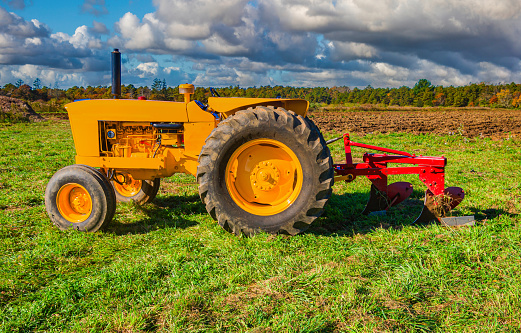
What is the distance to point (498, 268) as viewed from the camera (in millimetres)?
3270

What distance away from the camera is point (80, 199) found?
4.49 metres

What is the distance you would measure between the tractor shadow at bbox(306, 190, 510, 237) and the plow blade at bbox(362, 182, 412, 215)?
0.12m

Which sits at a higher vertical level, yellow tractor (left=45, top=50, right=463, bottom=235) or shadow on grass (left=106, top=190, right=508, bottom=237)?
yellow tractor (left=45, top=50, right=463, bottom=235)

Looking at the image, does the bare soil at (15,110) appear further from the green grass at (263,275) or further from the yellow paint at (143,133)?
the yellow paint at (143,133)

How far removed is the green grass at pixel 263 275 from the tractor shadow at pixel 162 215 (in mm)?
30

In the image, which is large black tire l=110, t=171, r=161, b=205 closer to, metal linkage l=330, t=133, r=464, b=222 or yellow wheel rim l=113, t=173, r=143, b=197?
yellow wheel rim l=113, t=173, r=143, b=197

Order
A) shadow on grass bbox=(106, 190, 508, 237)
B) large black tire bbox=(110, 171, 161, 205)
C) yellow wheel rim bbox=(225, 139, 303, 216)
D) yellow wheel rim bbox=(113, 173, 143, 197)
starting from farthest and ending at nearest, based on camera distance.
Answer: yellow wheel rim bbox=(113, 173, 143, 197)
large black tire bbox=(110, 171, 161, 205)
shadow on grass bbox=(106, 190, 508, 237)
yellow wheel rim bbox=(225, 139, 303, 216)

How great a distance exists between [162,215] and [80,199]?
1.14 meters

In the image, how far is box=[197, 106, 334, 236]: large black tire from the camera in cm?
390

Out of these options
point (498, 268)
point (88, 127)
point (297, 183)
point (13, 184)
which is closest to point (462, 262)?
point (498, 268)

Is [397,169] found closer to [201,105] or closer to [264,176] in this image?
[264,176]

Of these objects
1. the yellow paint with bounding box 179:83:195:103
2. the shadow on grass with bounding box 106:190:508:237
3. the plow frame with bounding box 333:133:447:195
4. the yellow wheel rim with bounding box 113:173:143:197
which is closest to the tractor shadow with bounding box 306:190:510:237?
the shadow on grass with bounding box 106:190:508:237

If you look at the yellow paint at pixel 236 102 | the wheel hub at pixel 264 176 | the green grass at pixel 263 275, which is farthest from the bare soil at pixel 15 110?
the wheel hub at pixel 264 176

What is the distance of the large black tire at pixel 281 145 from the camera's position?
3904mm
